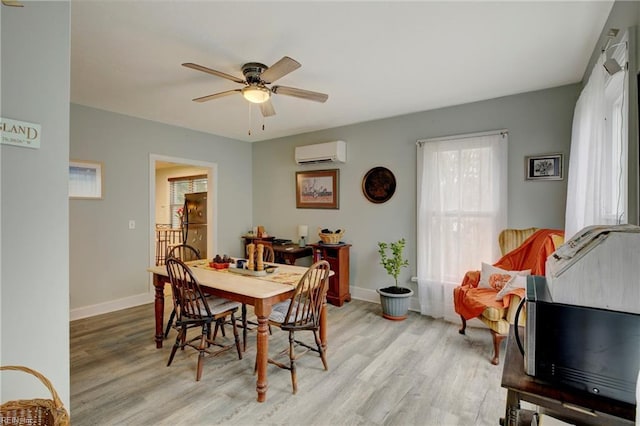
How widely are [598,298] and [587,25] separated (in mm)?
2082

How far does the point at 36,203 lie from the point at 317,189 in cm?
369

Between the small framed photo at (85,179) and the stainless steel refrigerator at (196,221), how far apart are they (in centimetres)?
180

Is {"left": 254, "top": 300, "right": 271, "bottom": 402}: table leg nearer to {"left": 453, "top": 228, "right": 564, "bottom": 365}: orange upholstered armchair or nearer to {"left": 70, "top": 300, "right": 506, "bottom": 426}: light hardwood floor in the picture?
{"left": 70, "top": 300, "right": 506, "bottom": 426}: light hardwood floor

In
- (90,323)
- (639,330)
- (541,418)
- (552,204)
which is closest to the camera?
(639,330)

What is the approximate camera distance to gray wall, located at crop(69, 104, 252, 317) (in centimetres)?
364

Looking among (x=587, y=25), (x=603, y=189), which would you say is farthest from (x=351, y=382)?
(x=587, y=25)

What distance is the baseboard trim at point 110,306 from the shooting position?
11.9ft

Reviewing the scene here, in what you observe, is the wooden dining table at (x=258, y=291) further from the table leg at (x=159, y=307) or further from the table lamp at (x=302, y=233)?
the table lamp at (x=302, y=233)

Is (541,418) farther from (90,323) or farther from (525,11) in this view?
(90,323)

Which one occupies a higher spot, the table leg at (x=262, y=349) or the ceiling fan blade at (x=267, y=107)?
the ceiling fan blade at (x=267, y=107)

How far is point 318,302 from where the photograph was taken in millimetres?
2402

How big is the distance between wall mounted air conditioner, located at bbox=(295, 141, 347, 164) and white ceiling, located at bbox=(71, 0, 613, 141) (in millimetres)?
965

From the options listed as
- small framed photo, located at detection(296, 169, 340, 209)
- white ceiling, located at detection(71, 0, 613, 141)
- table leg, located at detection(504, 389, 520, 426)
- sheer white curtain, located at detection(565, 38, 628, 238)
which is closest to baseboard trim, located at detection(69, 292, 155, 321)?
white ceiling, located at detection(71, 0, 613, 141)

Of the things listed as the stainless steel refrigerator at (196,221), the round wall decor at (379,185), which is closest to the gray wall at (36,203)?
the round wall decor at (379,185)
